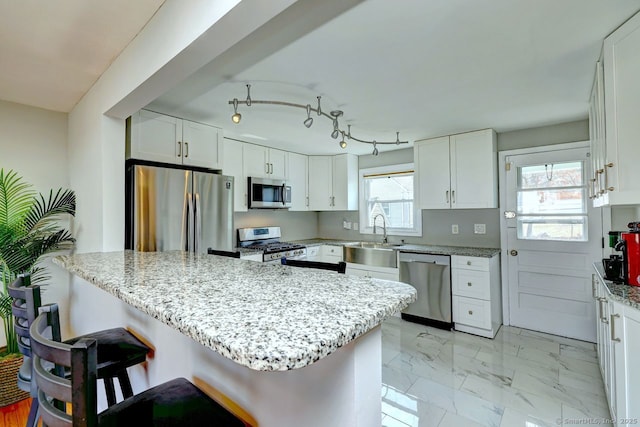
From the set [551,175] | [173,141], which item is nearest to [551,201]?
[551,175]

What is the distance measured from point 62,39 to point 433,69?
2.28 metres

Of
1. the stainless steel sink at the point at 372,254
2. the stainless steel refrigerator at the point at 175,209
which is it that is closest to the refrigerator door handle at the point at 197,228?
the stainless steel refrigerator at the point at 175,209

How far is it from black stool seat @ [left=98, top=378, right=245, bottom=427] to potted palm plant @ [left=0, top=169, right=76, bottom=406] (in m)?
2.17

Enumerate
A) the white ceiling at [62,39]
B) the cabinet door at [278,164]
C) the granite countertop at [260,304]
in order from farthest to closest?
the cabinet door at [278,164] < the white ceiling at [62,39] < the granite countertop at [260,304]

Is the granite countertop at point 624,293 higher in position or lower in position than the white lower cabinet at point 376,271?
higher

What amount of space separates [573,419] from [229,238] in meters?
3.08

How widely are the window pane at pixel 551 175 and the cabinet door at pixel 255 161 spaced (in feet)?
10.2

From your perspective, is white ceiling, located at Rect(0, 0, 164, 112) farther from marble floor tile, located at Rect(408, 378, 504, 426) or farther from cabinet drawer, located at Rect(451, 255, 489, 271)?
cabinet drawer, located at Rect(451, 255, 489, 271)

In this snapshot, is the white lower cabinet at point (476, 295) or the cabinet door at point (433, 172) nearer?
the white lower cabinet at point (476, 295)

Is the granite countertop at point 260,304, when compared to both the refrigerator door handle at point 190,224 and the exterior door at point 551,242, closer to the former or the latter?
the refrigerator door handle at point 190,224

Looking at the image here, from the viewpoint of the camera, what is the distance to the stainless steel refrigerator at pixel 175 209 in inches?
98.3

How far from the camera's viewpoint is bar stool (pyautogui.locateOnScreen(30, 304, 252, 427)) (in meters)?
0.61

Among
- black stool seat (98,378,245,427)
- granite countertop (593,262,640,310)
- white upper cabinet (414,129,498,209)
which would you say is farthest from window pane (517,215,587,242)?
black stool seat (98,378,245,427)

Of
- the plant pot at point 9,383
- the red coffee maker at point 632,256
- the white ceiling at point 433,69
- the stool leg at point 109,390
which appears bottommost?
the plant pot at point 9,383
